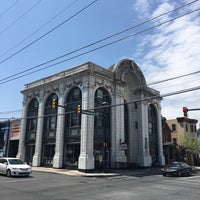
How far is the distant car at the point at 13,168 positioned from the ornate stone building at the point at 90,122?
22.0ft

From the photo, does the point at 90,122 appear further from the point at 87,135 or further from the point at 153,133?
the point at 153,133

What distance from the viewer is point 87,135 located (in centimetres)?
2508

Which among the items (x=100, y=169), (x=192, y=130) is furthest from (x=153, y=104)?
(x=192, y=130)

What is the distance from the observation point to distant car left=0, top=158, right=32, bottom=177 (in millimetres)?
17766

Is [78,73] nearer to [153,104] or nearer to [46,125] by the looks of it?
[46,125]

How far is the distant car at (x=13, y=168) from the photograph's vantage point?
17.8 metres

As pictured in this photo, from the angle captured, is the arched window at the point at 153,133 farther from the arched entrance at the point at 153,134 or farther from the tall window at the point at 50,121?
the tall window at the point at 50,121

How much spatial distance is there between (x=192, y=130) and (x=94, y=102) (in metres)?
34.2

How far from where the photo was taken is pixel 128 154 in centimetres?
3256

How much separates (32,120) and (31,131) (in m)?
1.69

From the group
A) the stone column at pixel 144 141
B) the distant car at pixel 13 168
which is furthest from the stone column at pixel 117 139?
the distant car at pixel 13 168

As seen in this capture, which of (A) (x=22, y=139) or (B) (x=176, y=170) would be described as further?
(A) (x=22, y=139)

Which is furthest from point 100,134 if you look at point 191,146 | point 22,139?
point 191,146

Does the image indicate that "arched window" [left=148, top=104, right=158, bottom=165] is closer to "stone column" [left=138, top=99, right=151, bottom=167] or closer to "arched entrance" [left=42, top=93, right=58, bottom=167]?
"stone column" [left=138, top=99, right=151, bottom=167]
